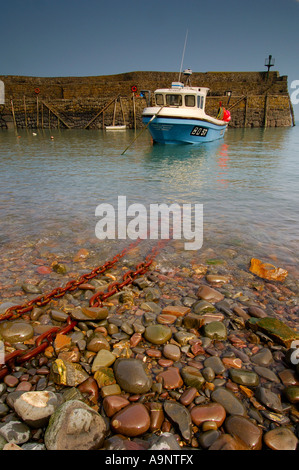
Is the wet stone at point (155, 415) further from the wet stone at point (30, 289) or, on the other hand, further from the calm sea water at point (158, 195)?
the calm sea water at point (158, 195)

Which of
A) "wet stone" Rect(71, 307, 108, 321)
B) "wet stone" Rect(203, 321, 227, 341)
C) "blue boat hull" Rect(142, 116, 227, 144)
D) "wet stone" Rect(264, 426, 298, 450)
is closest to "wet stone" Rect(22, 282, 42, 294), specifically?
"wet stone" Rect(71, 307, 108, 321)

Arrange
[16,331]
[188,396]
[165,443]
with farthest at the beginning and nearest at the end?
[16,331], [188,396], [165,443]

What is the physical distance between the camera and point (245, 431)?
1.71 m

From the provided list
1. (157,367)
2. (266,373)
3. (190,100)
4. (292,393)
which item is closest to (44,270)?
(157,367)

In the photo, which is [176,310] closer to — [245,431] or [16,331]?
[245,431]

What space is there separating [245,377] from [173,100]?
20.5 m

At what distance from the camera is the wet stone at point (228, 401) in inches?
73.8

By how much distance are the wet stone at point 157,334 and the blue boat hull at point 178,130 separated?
17.8m

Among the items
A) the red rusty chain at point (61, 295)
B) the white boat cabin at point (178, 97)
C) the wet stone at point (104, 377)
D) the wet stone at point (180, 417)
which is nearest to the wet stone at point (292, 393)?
the wet stone at point (180, 417)

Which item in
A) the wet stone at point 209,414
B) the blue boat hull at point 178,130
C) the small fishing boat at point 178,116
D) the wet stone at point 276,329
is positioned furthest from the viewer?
the blue boat hull at point 178,130

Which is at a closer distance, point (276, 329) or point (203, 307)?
point (276, 329)

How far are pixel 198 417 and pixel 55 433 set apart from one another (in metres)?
0.88

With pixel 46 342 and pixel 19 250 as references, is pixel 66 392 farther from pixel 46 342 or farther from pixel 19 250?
pixel 19 250
